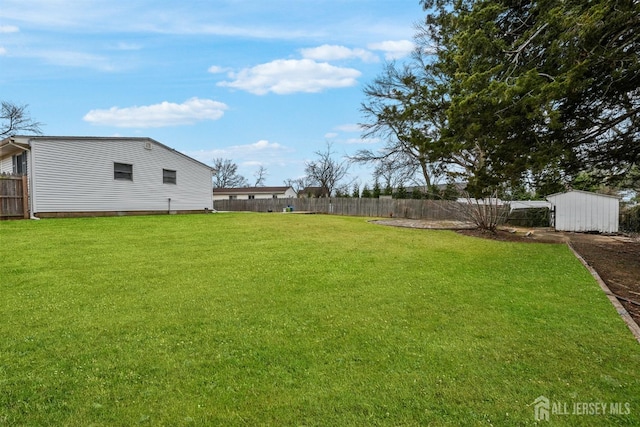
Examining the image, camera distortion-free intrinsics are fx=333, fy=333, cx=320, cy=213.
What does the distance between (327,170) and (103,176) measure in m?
32.7

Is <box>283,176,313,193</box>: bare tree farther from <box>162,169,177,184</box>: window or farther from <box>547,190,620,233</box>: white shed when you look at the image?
<box>547,190,620,233</box>: white shed

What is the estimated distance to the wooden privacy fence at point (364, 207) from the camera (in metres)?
23.8

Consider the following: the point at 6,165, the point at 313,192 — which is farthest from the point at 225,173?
the point at 6,165

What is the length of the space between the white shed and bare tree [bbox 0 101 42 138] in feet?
123

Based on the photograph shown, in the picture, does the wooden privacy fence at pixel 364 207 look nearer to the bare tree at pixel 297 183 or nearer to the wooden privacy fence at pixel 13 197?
the wooden privacy fence at pixel 13 197

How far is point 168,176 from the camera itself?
704 inches

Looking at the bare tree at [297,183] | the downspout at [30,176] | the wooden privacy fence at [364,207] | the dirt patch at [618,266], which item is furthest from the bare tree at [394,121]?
the bare tree at [297,183]

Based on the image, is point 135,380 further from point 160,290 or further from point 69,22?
point 69,22

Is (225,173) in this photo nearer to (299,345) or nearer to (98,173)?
(98,173)

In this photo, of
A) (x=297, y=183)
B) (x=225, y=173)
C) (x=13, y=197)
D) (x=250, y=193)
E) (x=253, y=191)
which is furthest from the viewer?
(x=225, y=173)

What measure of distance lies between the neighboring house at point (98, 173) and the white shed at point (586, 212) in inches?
779

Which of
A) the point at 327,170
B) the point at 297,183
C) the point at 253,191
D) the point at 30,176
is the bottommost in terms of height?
the point at 30,176

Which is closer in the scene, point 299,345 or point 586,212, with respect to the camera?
point 299,345

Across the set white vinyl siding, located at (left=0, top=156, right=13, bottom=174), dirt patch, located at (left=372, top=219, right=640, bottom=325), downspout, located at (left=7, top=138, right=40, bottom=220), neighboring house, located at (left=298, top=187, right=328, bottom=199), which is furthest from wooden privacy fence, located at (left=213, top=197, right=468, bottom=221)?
downspout, located at (left=7, top=138, right=40, bottom=220)
